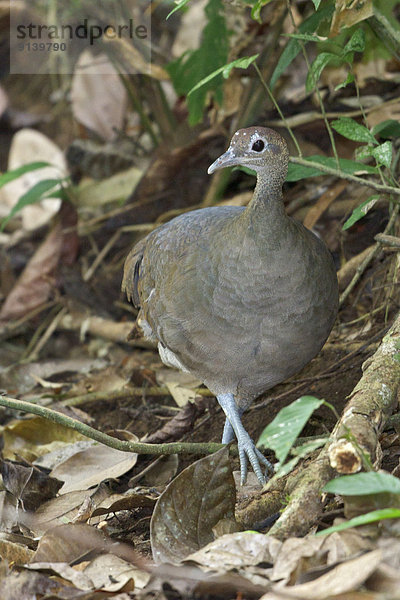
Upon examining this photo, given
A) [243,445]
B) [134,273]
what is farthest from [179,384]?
[243,445]

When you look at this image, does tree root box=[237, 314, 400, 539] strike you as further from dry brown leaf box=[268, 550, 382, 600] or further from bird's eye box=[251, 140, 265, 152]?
bird's eye box=[251, 140, 265, 152]

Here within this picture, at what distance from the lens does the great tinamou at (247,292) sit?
9.75 ft

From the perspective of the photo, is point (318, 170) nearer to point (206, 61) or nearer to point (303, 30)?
point (303, 30)

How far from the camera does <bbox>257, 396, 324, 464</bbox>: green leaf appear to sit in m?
1.82

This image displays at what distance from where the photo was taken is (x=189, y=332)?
3.25 meters

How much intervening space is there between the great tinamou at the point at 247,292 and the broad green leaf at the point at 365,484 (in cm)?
114

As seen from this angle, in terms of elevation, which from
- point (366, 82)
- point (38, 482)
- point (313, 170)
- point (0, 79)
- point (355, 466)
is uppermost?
point (0, 79)

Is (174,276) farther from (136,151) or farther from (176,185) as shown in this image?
(136,151)

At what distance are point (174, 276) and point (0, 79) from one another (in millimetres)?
5337

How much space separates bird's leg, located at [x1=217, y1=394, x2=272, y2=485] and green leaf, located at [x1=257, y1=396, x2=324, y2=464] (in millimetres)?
1207

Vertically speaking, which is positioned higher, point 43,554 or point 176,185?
point 176,185

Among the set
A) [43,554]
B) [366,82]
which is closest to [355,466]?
[43,554]

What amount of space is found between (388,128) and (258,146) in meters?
1.11

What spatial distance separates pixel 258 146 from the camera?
2.96 meters
